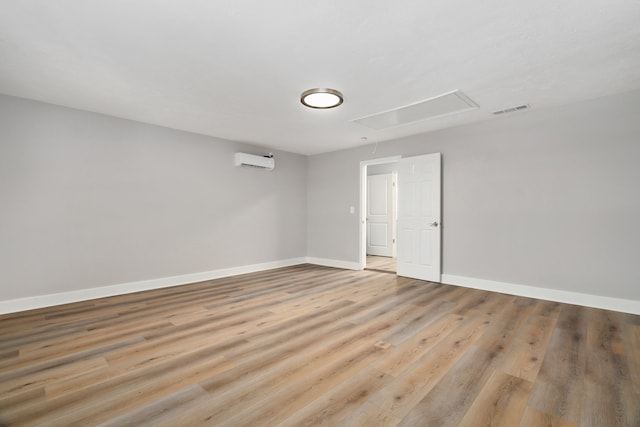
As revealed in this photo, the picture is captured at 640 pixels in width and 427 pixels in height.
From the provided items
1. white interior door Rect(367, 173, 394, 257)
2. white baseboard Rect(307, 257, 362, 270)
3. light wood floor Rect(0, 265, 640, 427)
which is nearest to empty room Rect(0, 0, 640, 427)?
light wood floor Rect(0, 265, 640, 427)

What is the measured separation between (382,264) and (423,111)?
3.73 meters

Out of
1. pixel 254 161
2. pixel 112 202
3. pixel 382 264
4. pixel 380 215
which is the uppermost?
pixel 254 161

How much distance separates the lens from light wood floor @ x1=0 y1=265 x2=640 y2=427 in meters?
1.64

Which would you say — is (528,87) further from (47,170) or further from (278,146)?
(47,170)

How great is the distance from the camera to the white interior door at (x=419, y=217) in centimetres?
479

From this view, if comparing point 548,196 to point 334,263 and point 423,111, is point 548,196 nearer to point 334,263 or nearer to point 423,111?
point 423,111

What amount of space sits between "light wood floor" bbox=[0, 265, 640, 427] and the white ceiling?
2.56 m

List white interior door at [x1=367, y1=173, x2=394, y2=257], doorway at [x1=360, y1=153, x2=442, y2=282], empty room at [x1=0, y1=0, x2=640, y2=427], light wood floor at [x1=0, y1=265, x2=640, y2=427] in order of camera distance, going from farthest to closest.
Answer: white interior door at [x1=367, y1=173, x2=394, y2=257], doorway at [x1=360, y1=153, x2=442, y2=282], empty room at [x1=0, y1=0, x2=640, y2=427], light wood floor at [x1=0, y1=265, x2=640, y2=427]

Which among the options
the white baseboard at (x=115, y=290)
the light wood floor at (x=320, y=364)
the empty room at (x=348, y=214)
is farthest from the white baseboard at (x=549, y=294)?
the white baseboard at (x=115, y=290)

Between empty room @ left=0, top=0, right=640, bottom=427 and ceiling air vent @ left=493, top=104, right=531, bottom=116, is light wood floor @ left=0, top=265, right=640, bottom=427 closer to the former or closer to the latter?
empty room @ left=0, top=0, right=640, bottom=427

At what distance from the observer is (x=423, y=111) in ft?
12.7

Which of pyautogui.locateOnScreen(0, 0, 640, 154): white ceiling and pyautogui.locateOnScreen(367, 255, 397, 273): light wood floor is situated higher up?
pyautogui.locateOnScreen(0, 0, 640, 154): white ceiling

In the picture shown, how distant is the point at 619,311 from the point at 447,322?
2173 mm

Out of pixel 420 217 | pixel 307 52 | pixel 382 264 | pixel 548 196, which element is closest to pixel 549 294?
pixel 548 196
